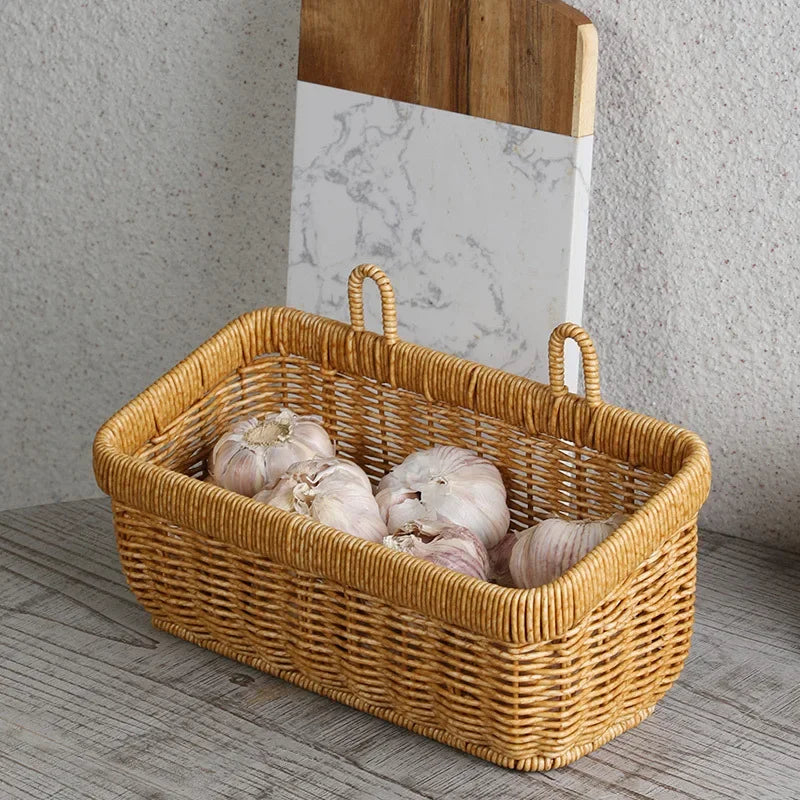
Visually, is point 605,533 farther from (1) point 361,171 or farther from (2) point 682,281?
(1) point 361,171

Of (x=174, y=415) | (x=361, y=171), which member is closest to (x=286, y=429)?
(x=174, y=415)

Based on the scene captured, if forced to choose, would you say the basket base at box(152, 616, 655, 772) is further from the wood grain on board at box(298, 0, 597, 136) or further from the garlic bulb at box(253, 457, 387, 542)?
the wood grain on board at box(298, 0, 597, 136)

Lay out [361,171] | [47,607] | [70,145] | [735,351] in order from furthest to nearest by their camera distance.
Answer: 1. [70,145]
2. [361,171]
3. [735,351]
4. [47,607]

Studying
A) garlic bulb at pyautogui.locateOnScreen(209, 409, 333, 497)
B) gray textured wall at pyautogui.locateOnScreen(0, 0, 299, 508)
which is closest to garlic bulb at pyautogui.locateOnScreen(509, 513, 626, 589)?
garlic bulb at pyautogui.locateOnScreen(209, 409, 333, 497)

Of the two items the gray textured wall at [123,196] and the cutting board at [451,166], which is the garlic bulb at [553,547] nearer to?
the cutting board at [451,166]

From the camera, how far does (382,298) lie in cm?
108

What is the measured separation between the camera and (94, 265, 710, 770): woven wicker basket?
825 millimetres

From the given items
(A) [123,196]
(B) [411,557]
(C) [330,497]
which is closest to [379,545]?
(B) [411,557]

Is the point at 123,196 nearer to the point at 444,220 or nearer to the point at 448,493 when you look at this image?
the point at 444,220

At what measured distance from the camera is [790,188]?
3.61 feet

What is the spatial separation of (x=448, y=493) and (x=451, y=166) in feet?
1.18

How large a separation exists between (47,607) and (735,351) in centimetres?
65

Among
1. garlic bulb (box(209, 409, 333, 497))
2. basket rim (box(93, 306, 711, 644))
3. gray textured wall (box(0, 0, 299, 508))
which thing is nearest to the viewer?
basket rim (box(93, 306, 711, 644))

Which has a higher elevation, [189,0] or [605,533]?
[189,0]
